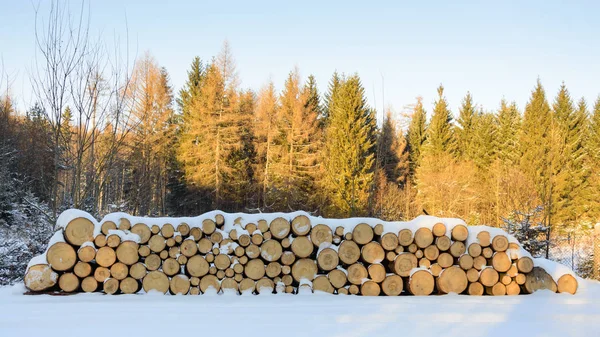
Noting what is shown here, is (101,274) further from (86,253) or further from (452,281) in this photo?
(452,281)

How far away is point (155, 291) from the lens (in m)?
6.16

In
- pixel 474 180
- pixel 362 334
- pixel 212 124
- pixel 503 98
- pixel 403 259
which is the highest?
pixel 503 98

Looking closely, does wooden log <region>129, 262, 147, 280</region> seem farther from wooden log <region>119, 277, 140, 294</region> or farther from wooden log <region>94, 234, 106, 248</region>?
wooden log <region>94, 234, 106, 248</region>

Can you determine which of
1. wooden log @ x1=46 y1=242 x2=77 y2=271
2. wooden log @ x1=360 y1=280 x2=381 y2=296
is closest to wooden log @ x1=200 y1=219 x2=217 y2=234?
wooden log @ x1=46 y1=242 x2=77 y2=271

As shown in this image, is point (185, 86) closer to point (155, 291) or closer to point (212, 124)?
point (212, 124)

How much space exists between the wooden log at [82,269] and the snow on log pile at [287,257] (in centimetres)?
1

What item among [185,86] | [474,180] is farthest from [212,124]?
[474,180]

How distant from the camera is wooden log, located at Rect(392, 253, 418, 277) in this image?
21.0 feet

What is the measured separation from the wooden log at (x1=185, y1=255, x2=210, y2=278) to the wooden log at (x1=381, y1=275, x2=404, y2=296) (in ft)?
8.68

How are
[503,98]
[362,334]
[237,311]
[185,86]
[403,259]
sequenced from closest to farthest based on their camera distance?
[362,334] → [237,311] → [403,259] → [185,86] → [503,98]

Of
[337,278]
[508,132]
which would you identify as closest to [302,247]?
[337,278]

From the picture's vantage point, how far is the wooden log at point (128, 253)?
6.12 metres

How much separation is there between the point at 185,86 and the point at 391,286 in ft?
75.6

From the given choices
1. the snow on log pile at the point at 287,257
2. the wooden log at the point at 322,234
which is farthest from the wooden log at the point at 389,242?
the wooden log at the point at 322,234
